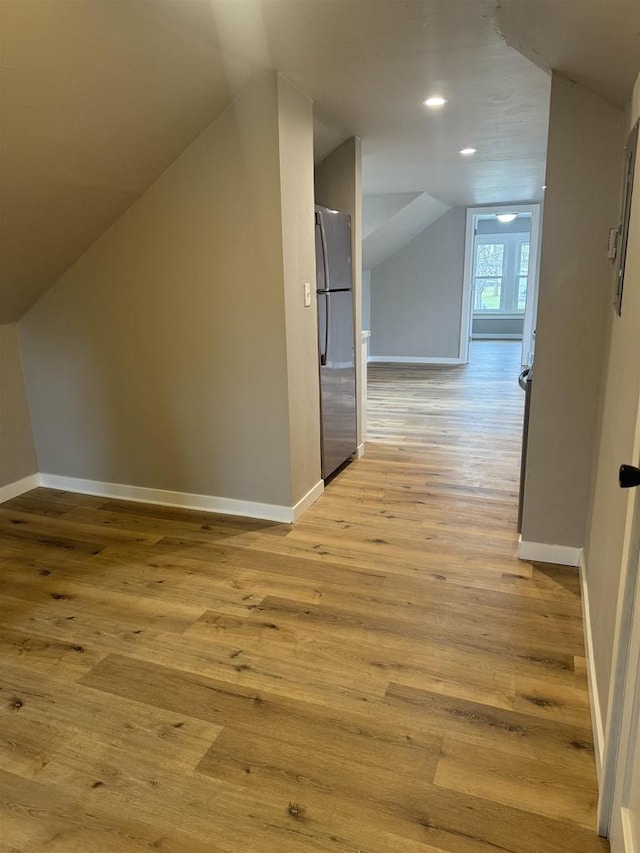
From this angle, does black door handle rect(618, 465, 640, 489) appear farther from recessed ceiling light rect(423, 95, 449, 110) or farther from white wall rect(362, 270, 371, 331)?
white wall rect(362, 270, 371, 331)

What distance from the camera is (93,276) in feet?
11.1

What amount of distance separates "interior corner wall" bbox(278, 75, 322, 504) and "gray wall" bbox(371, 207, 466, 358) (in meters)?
5.80

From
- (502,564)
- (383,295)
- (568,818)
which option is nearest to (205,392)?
(502,564)

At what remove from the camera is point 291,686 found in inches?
77.3

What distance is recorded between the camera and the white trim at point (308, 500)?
330 centimetres

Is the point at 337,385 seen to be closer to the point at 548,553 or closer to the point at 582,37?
the point at 548,553

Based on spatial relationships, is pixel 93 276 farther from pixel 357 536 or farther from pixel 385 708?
pixel 385 708

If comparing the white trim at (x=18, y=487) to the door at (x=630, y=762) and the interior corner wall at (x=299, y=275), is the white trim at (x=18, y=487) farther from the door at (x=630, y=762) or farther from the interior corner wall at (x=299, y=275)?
the door at (x=630, y=762)

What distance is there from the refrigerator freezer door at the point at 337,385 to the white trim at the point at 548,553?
4.58 feet

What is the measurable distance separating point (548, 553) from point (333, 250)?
87.1 inches

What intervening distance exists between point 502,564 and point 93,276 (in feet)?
9.14

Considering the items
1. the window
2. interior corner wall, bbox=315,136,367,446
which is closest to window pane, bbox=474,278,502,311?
the window

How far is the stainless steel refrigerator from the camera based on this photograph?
354 centimetres

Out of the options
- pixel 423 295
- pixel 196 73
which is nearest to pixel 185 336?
pixel 196 73
